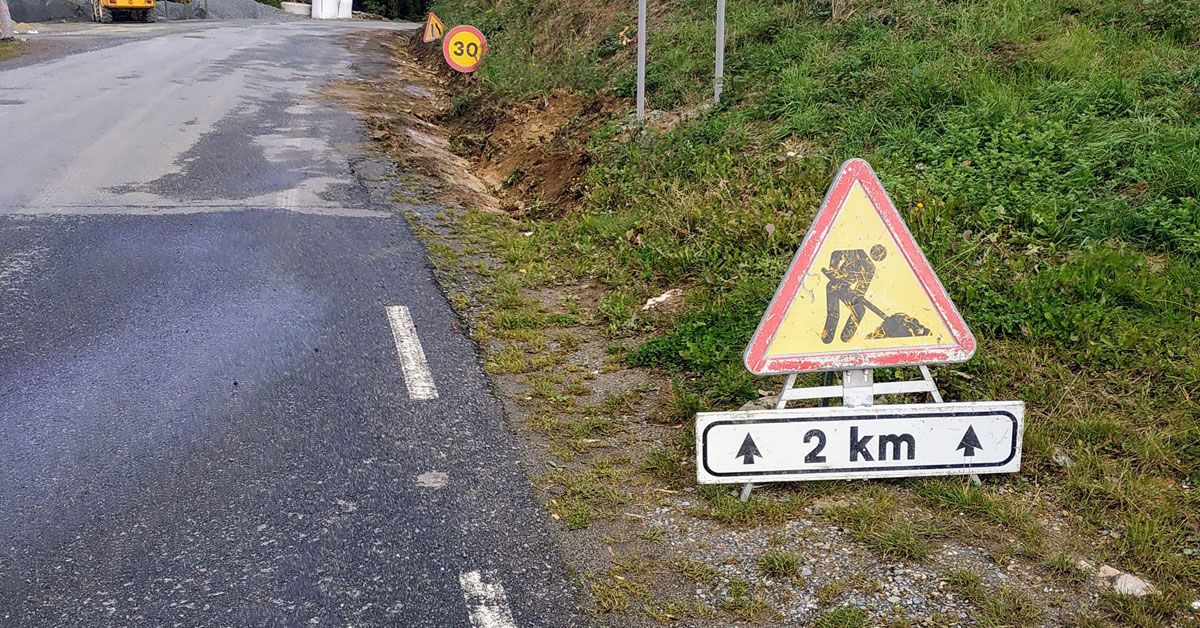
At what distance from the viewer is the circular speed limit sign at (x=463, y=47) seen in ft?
47.1

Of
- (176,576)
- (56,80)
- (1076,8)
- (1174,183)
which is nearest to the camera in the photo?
(176,576)

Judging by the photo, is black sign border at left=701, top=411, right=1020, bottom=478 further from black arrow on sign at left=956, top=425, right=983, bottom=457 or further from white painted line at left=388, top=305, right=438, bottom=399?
white painted line at left=388, top=305, right=438, bottom=399

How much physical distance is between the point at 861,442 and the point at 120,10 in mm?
37555

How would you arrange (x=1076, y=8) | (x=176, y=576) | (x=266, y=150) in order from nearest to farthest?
1. (x=176, y=576)
2. (x=1076, y=8)
3. (x=266, y=150)

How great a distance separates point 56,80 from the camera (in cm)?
1448

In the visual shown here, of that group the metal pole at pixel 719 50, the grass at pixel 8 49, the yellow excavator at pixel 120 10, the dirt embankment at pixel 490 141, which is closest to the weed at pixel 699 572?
the dirt embankment at pixel 490 141

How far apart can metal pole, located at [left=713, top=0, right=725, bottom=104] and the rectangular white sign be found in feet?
16.4

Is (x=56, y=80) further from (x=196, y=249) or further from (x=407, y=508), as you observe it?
(x=407, y=508)

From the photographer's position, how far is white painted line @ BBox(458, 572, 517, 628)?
3186 millimetres

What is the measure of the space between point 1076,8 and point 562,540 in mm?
7624

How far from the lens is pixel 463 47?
47.7 ft

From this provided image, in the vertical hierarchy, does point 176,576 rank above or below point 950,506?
below

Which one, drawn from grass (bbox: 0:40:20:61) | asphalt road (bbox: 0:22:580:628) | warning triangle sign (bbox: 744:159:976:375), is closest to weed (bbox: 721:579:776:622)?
asphalt road (bbox: 0:22:580:628)

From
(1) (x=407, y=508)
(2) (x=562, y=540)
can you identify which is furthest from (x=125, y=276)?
(2) (x=562, y=540)
